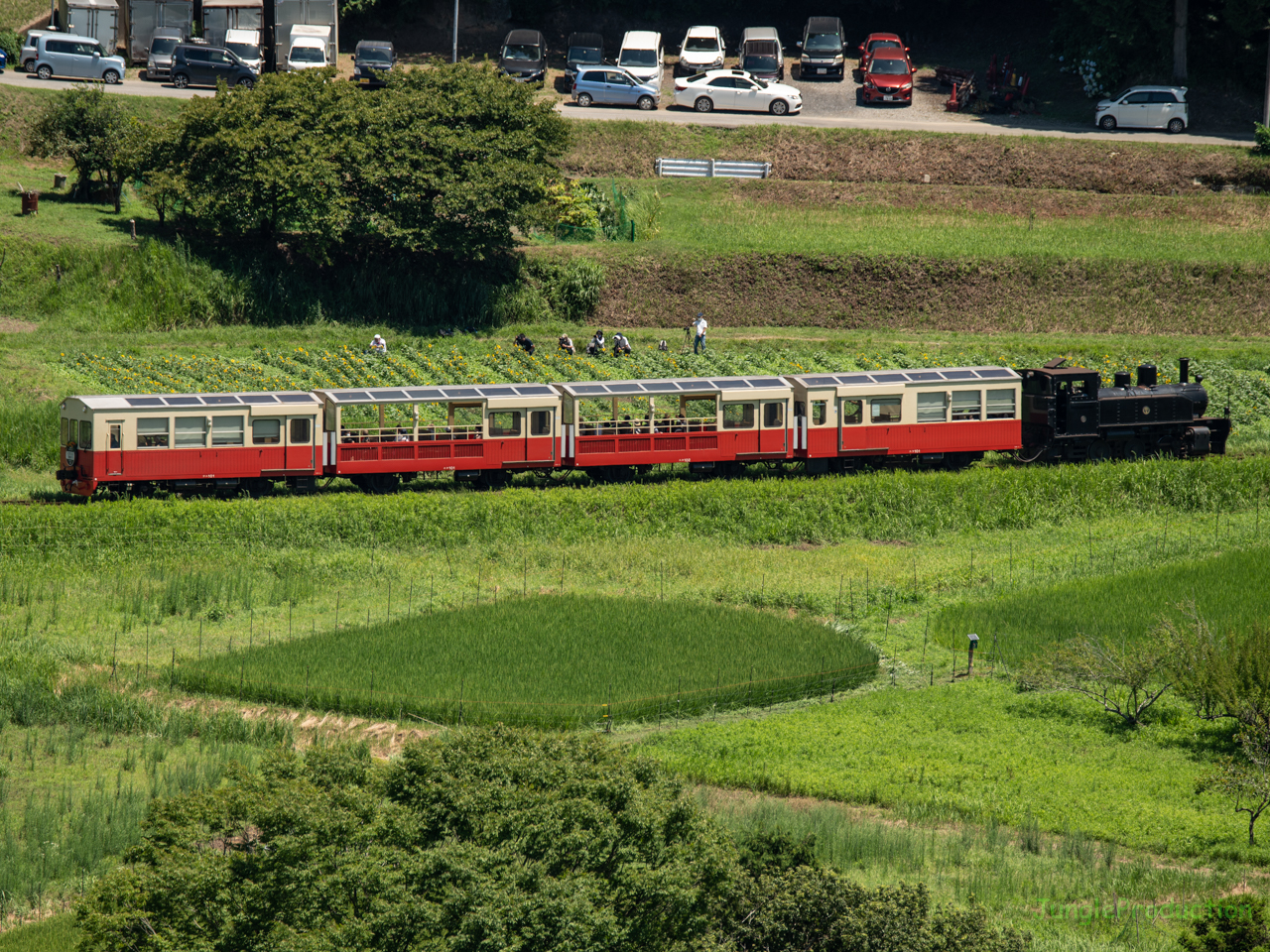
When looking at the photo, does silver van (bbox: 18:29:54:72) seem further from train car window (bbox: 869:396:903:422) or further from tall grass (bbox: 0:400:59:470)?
train car window (bbox: 869:396:903:422)

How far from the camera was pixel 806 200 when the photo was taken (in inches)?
2477

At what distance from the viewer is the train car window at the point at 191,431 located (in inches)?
1512

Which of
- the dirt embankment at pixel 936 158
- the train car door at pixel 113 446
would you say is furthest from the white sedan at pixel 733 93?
the train car door at pixel 113 446

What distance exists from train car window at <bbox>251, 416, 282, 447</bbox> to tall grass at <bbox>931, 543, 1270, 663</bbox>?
17.4 metres

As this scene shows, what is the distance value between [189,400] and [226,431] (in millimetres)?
1221

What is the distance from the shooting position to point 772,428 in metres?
42.6

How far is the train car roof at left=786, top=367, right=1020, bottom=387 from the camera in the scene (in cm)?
4303

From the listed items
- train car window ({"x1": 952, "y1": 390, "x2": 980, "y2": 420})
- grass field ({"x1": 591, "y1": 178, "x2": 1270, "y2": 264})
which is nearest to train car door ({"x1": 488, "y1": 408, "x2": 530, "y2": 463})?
train car window ({"x1": 952, "y1": 390, "x2": 980, "y2": 420})

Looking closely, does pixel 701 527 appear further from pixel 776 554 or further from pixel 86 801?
pixel 86 801

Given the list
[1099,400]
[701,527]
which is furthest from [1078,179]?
[701,527]

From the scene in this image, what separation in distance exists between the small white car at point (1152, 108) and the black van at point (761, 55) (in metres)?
15.2

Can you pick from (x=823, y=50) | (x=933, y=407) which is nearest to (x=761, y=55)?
(x=823, y=50)

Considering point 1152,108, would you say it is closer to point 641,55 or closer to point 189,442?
point 641,55

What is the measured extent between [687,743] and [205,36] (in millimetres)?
55973
